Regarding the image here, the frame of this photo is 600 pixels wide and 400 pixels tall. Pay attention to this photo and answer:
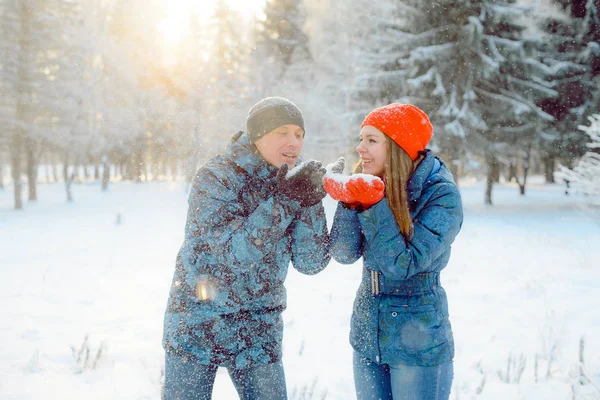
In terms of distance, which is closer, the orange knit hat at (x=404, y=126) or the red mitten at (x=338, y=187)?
the red mitten at (x=338, y=187)

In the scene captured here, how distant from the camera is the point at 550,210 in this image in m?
18.9

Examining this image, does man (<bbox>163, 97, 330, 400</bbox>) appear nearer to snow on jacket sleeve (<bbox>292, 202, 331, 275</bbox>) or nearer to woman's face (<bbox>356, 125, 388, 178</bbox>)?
snow on jacket sleeve (<bbox>292, 202, 331, 275</bbox>)

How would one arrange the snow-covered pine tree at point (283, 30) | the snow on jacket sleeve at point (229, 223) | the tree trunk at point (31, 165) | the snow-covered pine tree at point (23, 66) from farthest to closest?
1. the snow-covered pine tree at point (283, 30)
2. the tree trunk at point (31, 165)
3. the snow-covered pine tree at point (23, 66)
4. the snow on jacket sleeve at point (229, 223)

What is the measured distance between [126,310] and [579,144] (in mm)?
17850

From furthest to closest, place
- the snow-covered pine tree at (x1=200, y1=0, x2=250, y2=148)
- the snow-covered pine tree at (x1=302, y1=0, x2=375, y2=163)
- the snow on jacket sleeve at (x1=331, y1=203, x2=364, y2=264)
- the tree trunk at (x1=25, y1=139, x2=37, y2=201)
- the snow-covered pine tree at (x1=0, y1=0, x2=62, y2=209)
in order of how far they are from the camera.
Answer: the snow-covered pine tree at (x1=200, y1=0, x2=250, y2=148)
the snow-covered pine tree at (x1=302, y1=0, x2=375, y2=163)
the tree trunk at (x1=25, y1=139, x2=37, y2=201)
the snow-covered pine tree at (x1=0, y1=0, x2=62, y2=209)
the snow on jacket sleeve at (x1=331, y1=203, x2=364, y2=264)

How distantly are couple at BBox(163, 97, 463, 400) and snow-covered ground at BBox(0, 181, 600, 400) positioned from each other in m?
1.88

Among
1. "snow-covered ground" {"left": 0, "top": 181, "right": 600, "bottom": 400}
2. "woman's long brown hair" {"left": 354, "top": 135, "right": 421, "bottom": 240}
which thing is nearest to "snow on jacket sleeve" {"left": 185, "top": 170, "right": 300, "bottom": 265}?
"woman's long brown hair" {"left": 354, "top": 135, "right": 421, "bottom": 240}

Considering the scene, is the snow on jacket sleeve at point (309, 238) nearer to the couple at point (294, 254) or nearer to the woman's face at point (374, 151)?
the couple at point (294, 254)

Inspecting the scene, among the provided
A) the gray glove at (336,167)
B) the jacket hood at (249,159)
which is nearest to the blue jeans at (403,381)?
the gray glove at (336,167)

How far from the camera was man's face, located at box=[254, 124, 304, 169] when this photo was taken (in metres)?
2.25

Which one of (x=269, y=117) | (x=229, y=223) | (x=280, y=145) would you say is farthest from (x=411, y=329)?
(x=269, y=117)

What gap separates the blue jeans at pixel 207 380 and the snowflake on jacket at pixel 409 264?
0.46 metres

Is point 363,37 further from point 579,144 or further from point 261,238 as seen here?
point 261,238

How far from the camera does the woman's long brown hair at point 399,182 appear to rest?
2.12m
